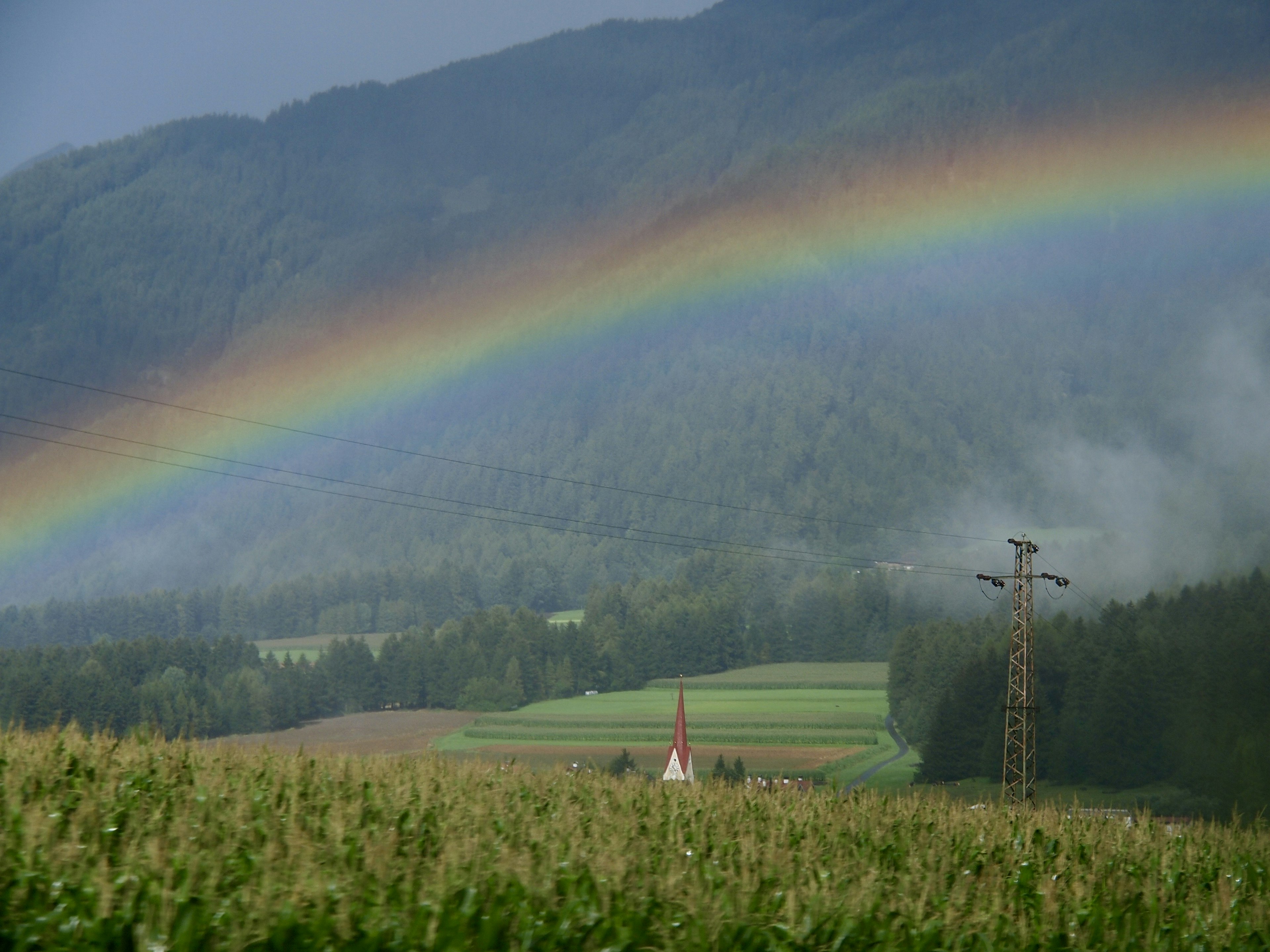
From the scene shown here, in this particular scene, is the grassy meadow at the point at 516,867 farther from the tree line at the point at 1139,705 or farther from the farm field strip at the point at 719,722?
the farm field strip at the point at 719,722

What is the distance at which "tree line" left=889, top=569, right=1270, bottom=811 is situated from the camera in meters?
97.3

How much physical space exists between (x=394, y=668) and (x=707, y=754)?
60.8m

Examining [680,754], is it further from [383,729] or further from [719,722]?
[383,729]

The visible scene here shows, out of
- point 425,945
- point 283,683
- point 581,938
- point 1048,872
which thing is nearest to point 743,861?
point 581,938

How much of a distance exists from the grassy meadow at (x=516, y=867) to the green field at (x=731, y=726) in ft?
316

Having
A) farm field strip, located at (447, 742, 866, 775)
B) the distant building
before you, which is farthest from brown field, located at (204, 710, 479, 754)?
the distant building

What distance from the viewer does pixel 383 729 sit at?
488 feet

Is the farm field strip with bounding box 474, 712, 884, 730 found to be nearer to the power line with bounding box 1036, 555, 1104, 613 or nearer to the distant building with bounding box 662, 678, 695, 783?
the power line with bounding box 1036, 555, 1104, 613

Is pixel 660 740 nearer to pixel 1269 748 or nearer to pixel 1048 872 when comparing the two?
pixel 1269 748

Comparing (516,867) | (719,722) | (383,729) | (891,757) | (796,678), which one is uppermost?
(516,867)

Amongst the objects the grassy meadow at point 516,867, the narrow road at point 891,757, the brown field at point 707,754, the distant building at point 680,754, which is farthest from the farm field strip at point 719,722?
the grassy meadow at point 516,867

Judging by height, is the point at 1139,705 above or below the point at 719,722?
above

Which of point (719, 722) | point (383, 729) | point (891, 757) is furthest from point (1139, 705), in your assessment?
point (383, 729)

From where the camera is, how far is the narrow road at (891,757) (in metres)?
122
